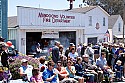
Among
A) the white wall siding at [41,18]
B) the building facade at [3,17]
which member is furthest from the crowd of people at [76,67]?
the white wall siding at [41,18]

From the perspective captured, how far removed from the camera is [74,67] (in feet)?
33.8

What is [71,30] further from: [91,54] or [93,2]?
[93,2]

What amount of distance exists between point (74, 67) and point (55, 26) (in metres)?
13.7

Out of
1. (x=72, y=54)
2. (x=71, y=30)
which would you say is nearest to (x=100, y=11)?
(x=71, y=30)

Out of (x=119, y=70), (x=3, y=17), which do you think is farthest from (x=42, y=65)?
(x=3, y=17)

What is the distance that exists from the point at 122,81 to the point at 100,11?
19.4 metres

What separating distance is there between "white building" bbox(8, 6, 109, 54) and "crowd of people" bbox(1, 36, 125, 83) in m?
7.32

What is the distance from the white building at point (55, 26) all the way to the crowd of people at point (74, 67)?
732cm

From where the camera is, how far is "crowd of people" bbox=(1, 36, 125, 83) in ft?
28.4

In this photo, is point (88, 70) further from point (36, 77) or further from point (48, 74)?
point (36, 77)

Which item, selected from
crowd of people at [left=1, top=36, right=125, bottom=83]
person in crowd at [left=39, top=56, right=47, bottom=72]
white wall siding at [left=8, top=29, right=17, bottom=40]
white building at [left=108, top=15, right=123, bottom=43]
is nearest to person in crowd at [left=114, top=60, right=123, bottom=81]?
crowd of people at [left=1, top=36, right=125, bottom=83]

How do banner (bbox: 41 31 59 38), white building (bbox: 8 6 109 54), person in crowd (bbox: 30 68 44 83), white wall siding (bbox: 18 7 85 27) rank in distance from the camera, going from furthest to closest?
banner (bbox: 41 31 59 38) < white building (bbox: 8 6 109 54) < white wall siding (bbox: 18 7 85 27) < person in crowd (bbox: 30 68 44 83)

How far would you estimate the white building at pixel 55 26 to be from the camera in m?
20.9

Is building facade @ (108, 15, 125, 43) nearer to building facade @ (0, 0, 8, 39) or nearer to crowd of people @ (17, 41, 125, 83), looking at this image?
crowd of people @ (17, 41, 125, 83)
